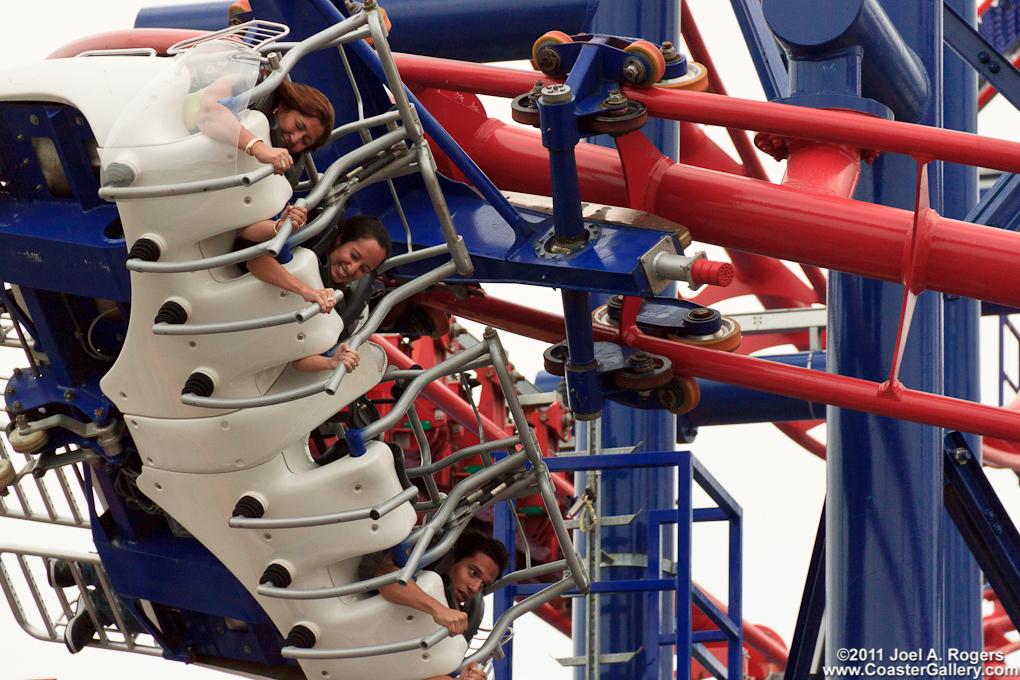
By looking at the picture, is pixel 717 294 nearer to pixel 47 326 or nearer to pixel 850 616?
pixel 850 616

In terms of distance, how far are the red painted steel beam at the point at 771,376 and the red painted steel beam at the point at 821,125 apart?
0.83 meters

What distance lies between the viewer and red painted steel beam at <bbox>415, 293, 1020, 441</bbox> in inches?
189

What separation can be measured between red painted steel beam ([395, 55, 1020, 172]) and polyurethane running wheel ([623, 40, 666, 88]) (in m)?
0.04

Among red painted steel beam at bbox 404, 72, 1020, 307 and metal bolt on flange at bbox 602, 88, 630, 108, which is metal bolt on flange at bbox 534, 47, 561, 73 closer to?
metal bolt on flange at bbox 602, 88, 630, 108

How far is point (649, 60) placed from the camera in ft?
15.1

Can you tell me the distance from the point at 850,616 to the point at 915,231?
2.36 metres

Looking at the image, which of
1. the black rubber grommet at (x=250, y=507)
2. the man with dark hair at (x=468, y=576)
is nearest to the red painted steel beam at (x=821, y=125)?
the man with dark hair at (x=468, y=576)

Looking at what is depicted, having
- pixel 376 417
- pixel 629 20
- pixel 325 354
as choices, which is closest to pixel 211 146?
pixel 325 354

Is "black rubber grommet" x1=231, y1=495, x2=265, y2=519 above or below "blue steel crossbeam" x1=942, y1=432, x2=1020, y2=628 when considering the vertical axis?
above

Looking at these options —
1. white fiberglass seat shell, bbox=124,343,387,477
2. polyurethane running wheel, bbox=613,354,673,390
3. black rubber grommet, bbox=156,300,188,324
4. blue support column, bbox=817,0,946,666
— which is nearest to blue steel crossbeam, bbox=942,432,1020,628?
blue support column, bbox=817,0,946,666

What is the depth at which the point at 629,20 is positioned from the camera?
23.1ft

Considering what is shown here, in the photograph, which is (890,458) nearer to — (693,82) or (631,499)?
(631,499)

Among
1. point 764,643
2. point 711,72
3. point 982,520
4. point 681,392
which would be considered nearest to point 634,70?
point 681,392

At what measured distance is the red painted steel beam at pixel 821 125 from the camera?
14.3ft
